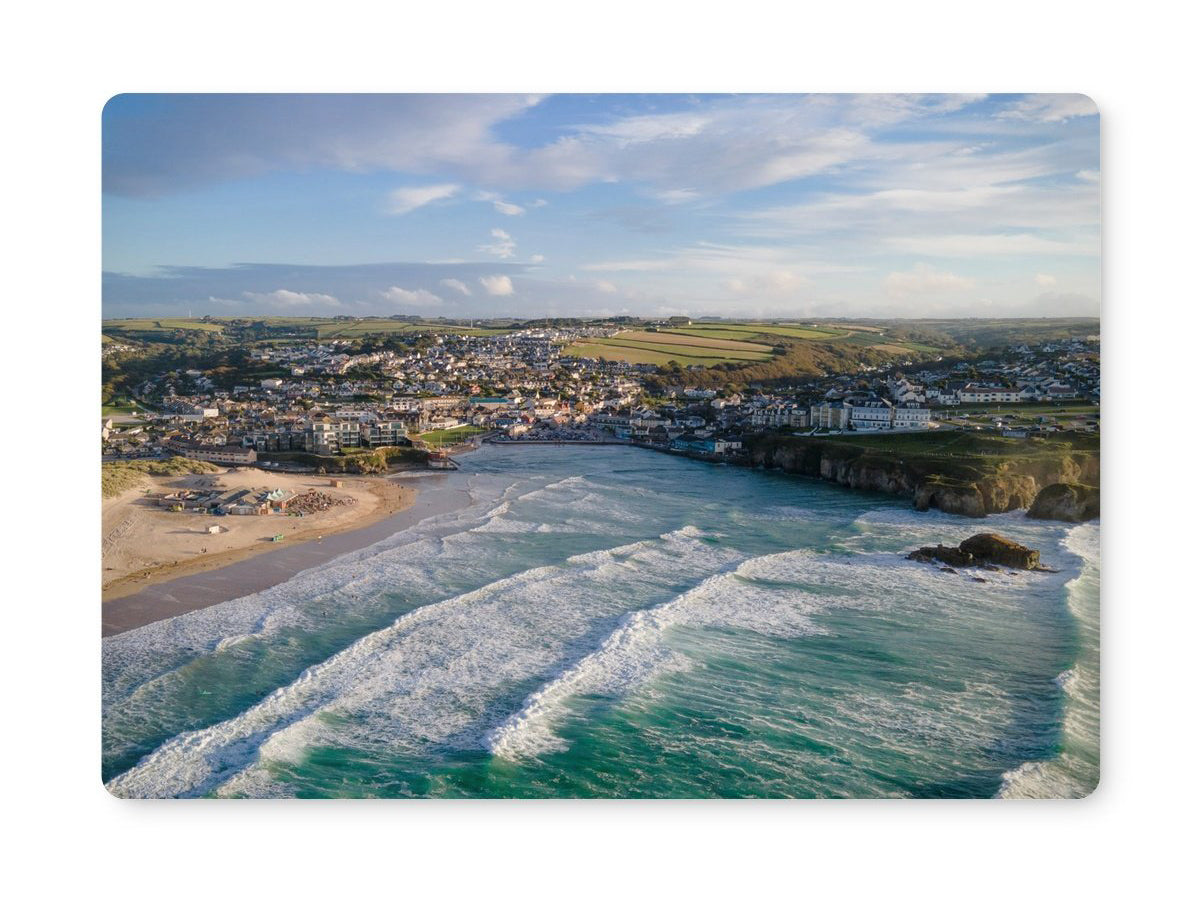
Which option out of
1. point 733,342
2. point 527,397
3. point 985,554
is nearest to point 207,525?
point 527,397

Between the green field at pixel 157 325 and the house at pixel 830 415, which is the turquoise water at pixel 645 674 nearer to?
the house at pixel 830 415

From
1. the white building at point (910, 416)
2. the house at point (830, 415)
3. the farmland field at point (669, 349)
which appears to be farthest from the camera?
the house at point (830, 415)

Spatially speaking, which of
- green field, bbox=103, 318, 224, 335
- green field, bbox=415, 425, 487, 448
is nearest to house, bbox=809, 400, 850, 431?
green field, bbox=415, 425, 487, 448

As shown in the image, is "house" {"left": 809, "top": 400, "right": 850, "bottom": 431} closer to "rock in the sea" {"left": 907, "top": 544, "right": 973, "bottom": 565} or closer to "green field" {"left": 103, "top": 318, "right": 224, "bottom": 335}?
"rock in the sea" {"left": 907, "top": 544, "right": 973, "bottom": 565}

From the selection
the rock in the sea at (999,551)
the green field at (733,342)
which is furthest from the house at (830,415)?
the rock in the sea at (999,551)

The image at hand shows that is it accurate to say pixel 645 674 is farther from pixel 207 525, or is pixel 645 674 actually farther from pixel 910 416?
pixel 207 525
